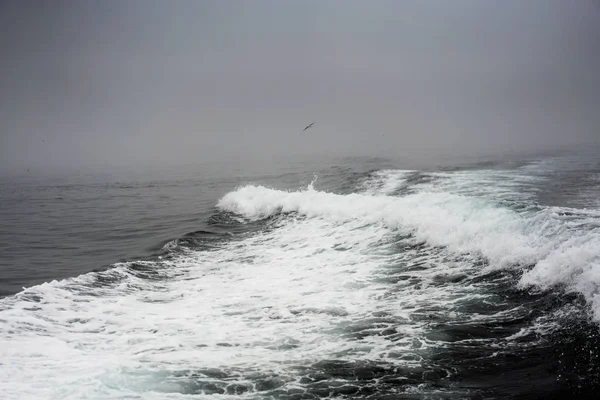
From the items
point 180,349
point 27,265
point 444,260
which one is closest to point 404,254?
point 444,260

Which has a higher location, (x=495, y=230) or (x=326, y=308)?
(x=495, y=230)

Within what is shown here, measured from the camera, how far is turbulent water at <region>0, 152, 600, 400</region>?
17.3ft

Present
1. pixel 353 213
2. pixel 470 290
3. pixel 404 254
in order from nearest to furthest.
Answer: pixel 470 290 → pixel 404 254 → pixel 353 213

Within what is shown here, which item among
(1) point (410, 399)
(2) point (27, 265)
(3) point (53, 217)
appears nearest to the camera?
(1) point (410, 399)

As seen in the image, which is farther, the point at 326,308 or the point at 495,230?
the point at 495,230

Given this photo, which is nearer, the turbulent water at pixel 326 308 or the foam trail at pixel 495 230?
the turbulent water at pixel 326 308

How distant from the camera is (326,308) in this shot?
25.6 ft

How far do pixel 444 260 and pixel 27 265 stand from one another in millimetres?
10392

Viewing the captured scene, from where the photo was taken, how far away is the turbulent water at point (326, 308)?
17.3 feet

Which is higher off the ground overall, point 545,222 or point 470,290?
point 545,222

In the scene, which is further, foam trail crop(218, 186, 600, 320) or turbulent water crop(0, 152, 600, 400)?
foam trail crop(218, 186, 600, 320)

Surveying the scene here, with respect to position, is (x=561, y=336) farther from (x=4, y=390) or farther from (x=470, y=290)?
(x=4, y=390)

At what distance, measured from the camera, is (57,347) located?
21.6ft

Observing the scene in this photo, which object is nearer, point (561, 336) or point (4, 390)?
point (4, 390)
